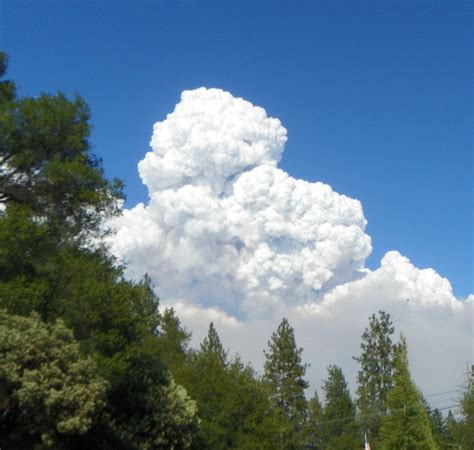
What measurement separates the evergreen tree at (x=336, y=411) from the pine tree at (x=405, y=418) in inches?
1396

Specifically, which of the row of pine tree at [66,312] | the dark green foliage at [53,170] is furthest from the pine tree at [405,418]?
the dark green foliage at [53,170]

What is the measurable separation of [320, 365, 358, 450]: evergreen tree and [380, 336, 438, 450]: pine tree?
116 feet

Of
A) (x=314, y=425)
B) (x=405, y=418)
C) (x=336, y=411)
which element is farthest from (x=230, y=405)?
(x=336, y=411)

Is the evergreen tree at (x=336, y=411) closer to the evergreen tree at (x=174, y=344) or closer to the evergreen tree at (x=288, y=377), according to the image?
the evergreen tree at (x=288, y=377)

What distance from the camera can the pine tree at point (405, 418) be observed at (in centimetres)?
5878

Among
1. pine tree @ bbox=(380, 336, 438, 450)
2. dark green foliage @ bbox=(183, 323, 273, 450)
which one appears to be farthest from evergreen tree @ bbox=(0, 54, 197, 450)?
pine tree @ bbox=(380, 336, 438, 450)

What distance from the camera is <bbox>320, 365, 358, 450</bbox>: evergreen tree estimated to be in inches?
3871

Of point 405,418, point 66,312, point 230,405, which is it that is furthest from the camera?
point 405,418

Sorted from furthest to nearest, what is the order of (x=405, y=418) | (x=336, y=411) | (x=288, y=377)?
1. (x=336, y=411)
2. (x=288, y=377)
3. (x=405, y=418)

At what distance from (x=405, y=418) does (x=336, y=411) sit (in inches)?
1624

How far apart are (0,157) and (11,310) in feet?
20.1

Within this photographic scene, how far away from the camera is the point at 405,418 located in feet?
195

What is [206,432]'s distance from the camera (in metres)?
48.3

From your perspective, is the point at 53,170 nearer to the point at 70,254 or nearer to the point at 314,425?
the point at 70,254
